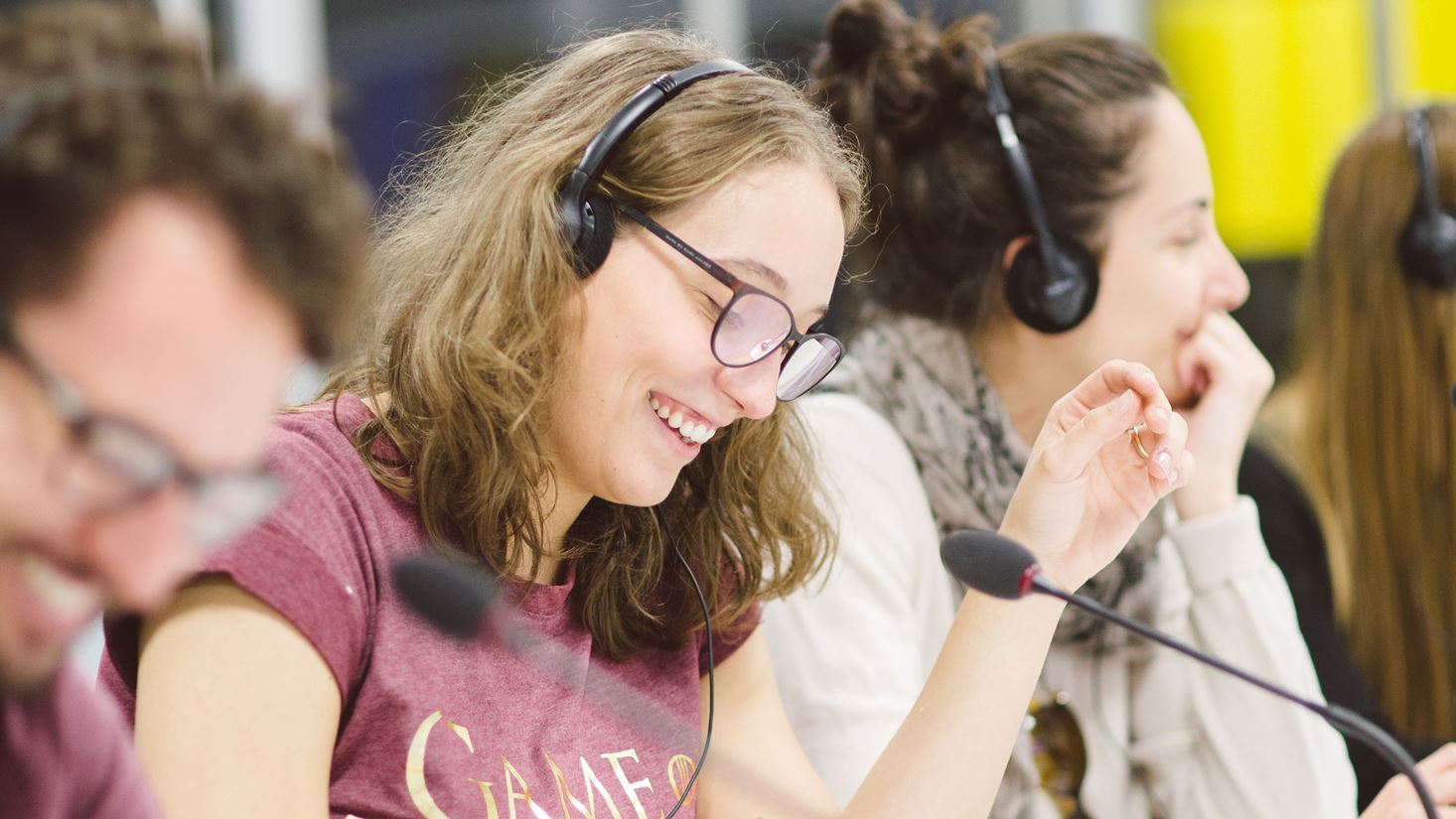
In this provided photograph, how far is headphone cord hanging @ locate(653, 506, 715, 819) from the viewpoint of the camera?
1.09 meters

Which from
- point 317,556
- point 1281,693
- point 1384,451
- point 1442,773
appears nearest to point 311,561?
point 317,556

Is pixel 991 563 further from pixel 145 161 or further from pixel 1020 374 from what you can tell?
pixel 1020 374

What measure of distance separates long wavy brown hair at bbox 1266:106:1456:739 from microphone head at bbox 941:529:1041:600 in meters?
1.06

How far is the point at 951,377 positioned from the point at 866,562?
0.25 m

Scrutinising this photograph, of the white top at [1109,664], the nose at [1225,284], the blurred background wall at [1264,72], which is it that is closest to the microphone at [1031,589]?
the white top at [1109,664]

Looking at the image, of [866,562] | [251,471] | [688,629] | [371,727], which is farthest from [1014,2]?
[251,471]

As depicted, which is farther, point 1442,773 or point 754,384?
point 1442,773

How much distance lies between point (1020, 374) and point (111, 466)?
120 centimetres

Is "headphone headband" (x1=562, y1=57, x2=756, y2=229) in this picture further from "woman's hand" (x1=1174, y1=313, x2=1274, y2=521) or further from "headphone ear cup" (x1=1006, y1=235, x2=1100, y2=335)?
"woman's hand" (x1=1174, y1=313, x2=1274, y2=521)

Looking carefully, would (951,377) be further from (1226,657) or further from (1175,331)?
(1226,657)

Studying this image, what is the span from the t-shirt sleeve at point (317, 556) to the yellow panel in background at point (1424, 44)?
3.00 m

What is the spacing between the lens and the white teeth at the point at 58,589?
1.60 ft

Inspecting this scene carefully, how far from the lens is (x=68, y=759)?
632 mm

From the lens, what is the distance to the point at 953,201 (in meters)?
1.53
